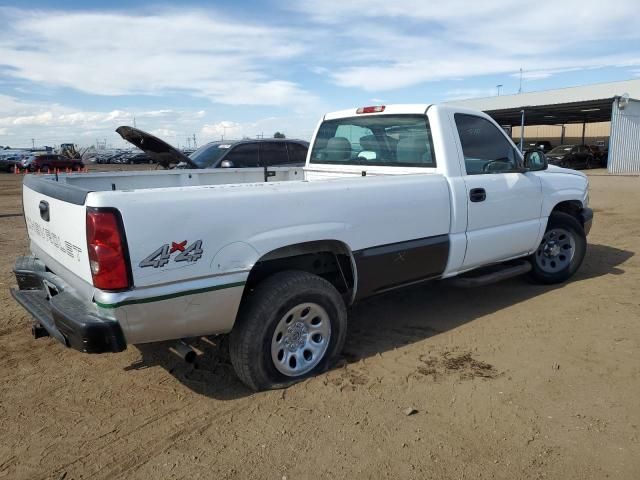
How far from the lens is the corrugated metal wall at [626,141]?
24728 millimetres

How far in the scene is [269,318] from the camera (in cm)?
328

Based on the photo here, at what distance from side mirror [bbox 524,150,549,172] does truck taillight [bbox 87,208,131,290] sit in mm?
3937

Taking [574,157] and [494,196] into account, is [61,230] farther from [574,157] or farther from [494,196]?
[574,157]

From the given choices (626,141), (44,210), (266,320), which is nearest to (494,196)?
(266,320)

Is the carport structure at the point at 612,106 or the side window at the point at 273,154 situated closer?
the side window at the point at 273,154

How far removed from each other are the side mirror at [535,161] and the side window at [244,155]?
249 inches

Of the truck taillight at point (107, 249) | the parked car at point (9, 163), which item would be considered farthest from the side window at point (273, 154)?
the parked car at point (9, 163)

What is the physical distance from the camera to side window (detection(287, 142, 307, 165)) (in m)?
11.2

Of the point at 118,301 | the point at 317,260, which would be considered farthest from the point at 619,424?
the point at 118,301

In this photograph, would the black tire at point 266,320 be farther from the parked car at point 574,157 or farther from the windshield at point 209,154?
the parked car at point 574,157

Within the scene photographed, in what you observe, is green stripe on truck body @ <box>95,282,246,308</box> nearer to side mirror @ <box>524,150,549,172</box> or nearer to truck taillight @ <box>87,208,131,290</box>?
truck taillight @ <box>87,208,131,290</box>

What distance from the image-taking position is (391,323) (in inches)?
186

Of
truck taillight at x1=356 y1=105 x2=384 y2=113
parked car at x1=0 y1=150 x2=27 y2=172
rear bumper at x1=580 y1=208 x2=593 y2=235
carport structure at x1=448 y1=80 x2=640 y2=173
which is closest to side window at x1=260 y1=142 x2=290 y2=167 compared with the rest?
truck taillight at x1=356 y1=105 x2=384 y2=113

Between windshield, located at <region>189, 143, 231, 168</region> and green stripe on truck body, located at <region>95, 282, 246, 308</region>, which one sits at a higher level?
windshield, located at <region>189, 143, 231, 168</region>
